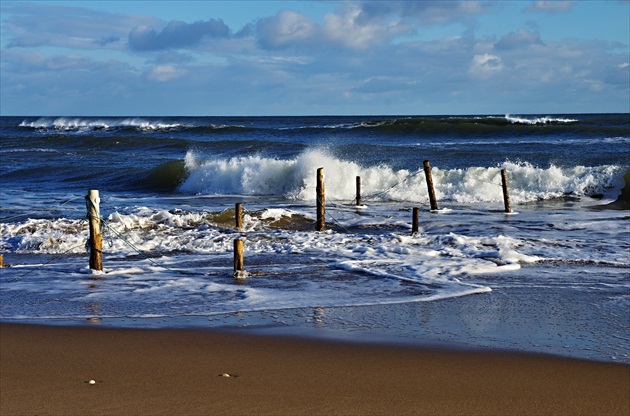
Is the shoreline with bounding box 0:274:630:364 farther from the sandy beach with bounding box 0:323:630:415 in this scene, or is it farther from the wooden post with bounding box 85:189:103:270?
the wooden post with bounding box 85:189:103:270

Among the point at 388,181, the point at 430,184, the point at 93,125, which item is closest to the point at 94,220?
the point at 430,184

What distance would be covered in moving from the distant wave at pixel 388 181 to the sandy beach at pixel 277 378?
672 inches

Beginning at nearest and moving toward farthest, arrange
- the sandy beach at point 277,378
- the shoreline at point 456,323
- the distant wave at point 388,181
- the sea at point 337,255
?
the sandy beach at point 277,378 → the shoreline at point 456,323 → the sea at point 337,255 → the distant wave at point 388,181

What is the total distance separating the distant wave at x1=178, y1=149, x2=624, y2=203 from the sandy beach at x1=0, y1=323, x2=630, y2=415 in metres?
17.1

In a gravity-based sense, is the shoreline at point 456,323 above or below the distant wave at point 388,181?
below

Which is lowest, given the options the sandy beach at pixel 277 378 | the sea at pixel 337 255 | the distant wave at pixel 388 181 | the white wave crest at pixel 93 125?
the sandy beach at pixel 277 378

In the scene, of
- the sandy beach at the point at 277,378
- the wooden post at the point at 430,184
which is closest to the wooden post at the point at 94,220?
the sandy beach at the point at 277,378

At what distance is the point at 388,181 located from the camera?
26.6 m

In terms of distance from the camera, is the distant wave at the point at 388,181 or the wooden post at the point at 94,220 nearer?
the wooden post at the point at 94,220

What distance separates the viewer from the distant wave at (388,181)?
24.5 metres

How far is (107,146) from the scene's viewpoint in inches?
1813

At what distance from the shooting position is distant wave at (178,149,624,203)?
24.5m

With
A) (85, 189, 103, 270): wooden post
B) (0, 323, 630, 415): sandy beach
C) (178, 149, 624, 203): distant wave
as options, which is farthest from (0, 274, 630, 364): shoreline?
(178, 149, 624, 203): distant wave

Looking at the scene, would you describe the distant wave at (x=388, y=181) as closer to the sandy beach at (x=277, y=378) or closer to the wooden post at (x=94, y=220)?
the wooden post at (x=94, y=220)
